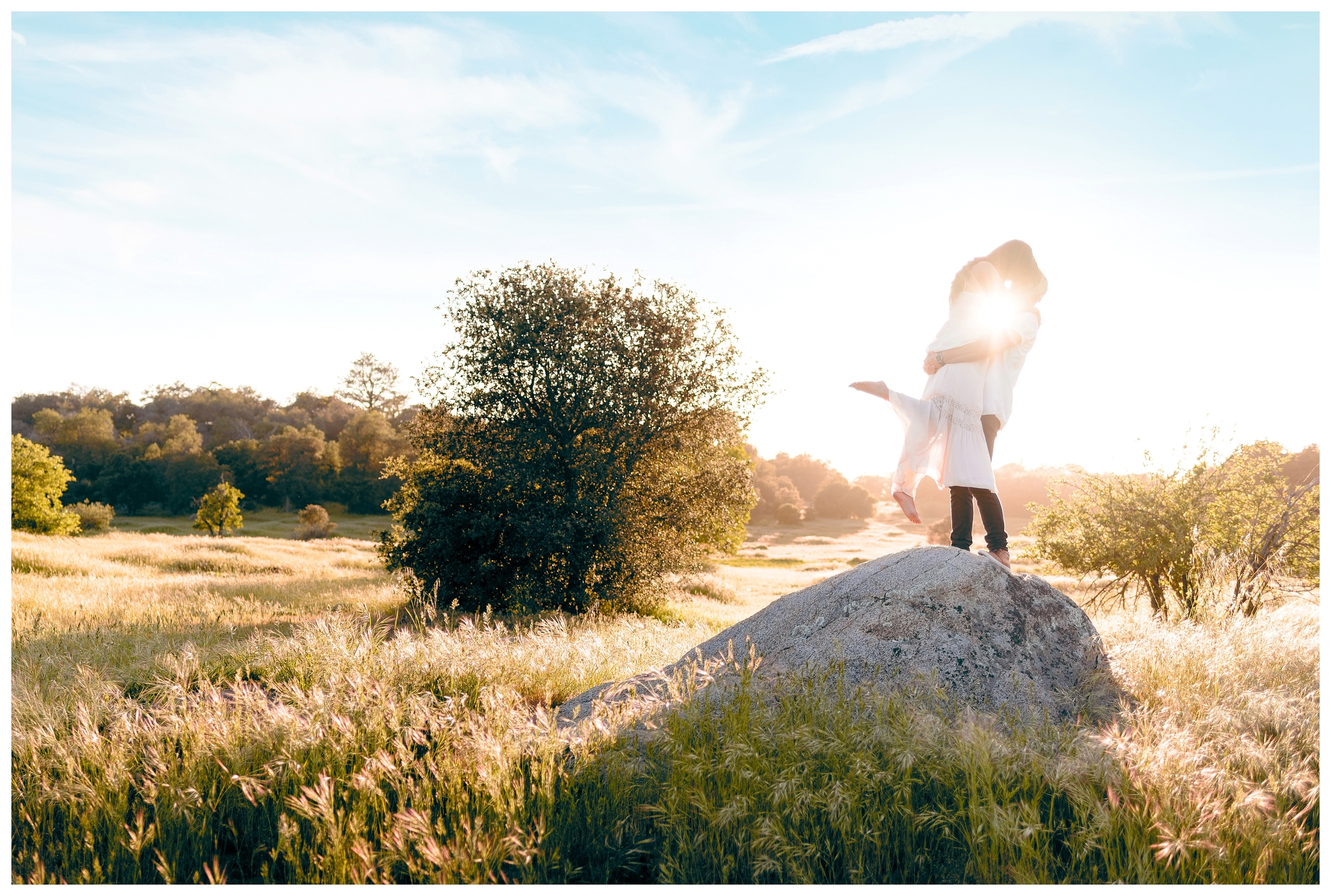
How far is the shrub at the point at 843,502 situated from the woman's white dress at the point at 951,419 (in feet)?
190

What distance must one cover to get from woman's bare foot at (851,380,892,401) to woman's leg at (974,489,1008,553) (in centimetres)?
126

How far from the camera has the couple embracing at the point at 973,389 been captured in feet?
22.3

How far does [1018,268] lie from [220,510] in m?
49.7

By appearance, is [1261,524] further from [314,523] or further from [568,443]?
[314,523]

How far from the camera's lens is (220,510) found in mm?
44438

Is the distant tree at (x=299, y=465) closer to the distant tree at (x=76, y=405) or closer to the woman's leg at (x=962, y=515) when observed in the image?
the distant tree at (x=76, y=405)

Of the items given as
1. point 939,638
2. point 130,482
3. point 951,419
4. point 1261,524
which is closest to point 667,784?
point 939,638

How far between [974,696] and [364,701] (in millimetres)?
4491

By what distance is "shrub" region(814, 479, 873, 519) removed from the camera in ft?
208

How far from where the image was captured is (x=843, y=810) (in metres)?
3.50

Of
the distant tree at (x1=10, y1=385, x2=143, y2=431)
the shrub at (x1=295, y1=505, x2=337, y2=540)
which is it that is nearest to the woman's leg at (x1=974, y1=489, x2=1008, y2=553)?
the shrub at (x1=295, y1=505, x2=337, y2=540)

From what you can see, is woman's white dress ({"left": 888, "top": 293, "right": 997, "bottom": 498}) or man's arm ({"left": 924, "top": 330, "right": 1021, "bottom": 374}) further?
man's arm ({"left": 924, "top": 330, "right": 1021, "bottom": 374})

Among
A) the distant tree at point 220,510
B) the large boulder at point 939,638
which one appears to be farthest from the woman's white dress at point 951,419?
the distant tree at point 220,510

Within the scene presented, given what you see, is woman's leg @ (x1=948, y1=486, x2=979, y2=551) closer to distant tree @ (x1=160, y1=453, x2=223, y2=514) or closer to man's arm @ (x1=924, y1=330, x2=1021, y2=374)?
man's arm @ (x1=924, y1=330, x2=1021, y2=374)
